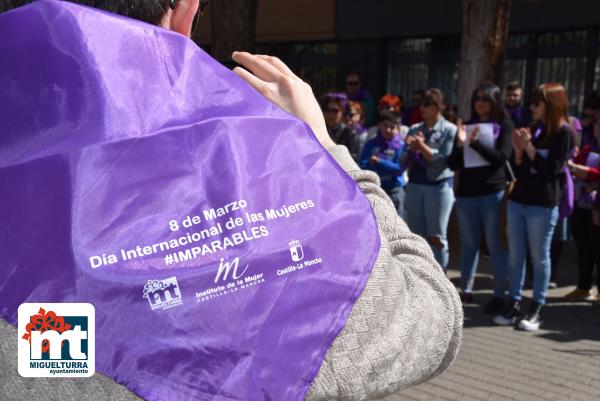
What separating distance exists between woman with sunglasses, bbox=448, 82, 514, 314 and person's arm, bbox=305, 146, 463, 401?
5544mm

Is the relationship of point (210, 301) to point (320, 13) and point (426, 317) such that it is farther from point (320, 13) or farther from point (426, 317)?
point (320, 13)

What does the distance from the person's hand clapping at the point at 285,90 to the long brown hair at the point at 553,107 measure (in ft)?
16.9

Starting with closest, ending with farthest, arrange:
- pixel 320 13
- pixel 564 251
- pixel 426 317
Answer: pixel 426 317 < pixel 564 251 < pixel 320 13

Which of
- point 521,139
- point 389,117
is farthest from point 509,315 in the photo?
point 389,117

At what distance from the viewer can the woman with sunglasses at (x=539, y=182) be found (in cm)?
586

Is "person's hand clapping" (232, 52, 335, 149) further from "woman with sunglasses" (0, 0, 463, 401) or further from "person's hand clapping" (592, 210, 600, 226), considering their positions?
"person's hand clapping" (592, 210, 600, 226)

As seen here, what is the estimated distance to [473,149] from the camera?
21.1 ft

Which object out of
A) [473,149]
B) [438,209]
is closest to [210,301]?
[473,149]

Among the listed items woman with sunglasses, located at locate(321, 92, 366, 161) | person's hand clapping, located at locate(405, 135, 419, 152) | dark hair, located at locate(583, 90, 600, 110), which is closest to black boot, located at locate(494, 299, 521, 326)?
person's hand clapping, located at locate(405, 135, 419, 152)

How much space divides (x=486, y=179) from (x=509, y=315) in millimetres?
1141

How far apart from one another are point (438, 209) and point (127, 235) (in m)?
6.32

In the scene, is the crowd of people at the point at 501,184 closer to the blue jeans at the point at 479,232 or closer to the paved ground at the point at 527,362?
the blue jeans at the point at 479,232

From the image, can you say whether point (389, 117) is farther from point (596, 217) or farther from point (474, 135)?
point (596, 217)

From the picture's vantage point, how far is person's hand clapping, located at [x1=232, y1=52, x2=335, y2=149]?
103 centimetres
